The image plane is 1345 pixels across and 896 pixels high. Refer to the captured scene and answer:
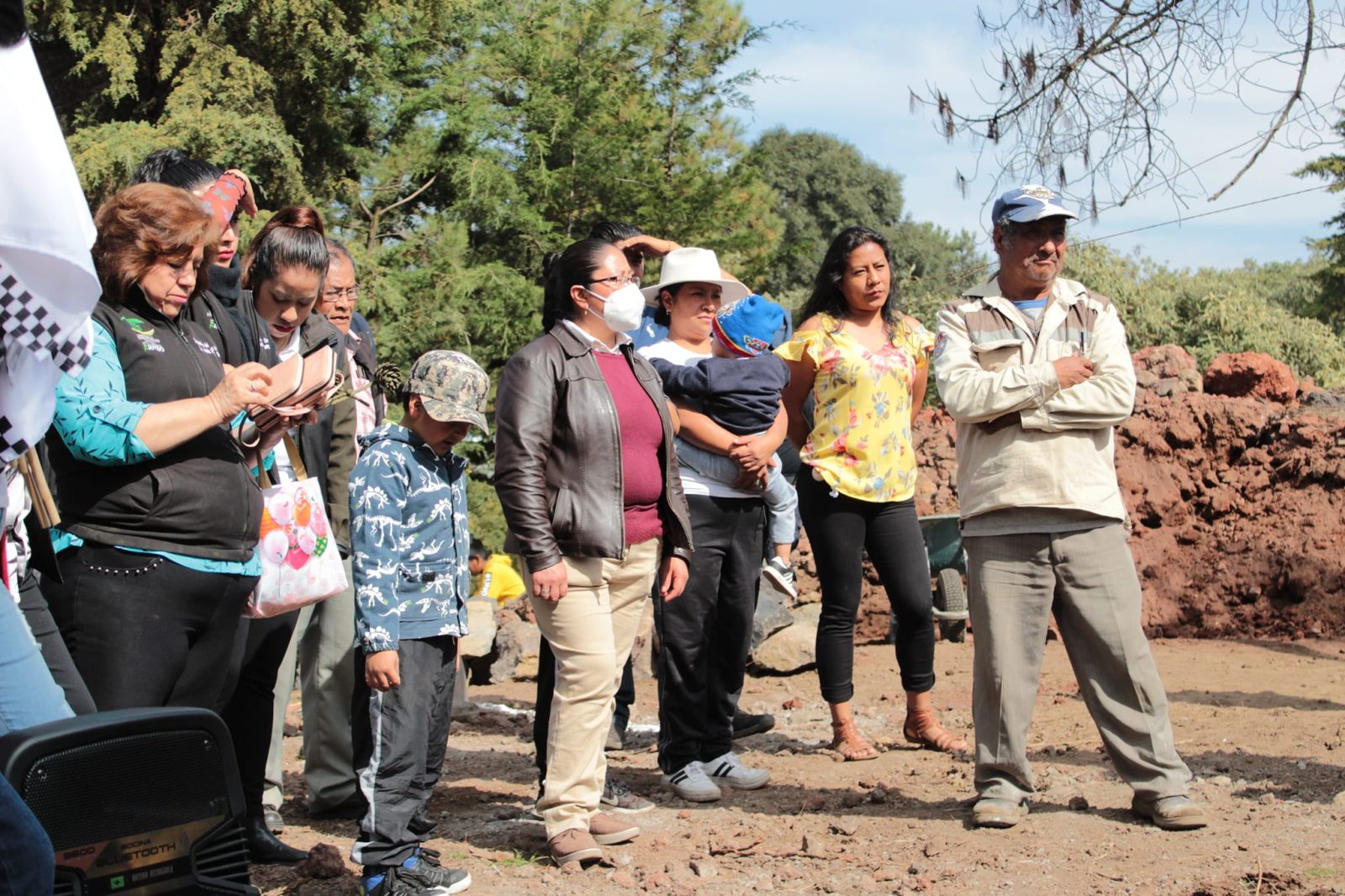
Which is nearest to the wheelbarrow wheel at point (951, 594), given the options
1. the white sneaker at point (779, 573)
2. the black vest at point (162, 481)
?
the white sneaker at point (779, 573)

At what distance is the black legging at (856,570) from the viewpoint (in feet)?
17.9

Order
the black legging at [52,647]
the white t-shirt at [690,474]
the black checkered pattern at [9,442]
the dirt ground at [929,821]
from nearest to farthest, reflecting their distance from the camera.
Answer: the black checkered pattern at [9,442], the black legging at [52,647], the dirt ground at [929,821], the white t-shirt at [690,474]

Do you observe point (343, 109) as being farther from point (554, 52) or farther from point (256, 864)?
point (256, 864)

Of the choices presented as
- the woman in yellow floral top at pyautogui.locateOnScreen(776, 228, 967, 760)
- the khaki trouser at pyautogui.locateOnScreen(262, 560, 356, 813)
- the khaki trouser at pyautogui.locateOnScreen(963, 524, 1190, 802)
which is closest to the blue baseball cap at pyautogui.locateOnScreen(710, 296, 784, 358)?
the woman in yellow floral top at pyautogui.locateOnScreen(776, 228, 967, 760)

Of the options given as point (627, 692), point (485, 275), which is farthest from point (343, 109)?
point (627, 692)

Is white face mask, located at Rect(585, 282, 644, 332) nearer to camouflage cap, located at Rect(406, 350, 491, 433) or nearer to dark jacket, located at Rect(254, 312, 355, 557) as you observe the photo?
camouflage cap, located at Rect(406, 350, 491, 433)

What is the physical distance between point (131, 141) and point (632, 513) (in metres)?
12.2

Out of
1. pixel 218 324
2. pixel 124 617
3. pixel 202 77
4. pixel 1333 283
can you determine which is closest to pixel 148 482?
pixel 124 617

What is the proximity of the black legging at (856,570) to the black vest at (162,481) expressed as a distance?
8.74ft

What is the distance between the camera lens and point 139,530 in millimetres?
3273

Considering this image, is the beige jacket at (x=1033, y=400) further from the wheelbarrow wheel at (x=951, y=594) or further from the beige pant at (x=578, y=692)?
the wheelbarrow wheel at (x=951, y=594)

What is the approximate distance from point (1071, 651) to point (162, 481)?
3.11 m

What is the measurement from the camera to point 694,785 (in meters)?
5.01

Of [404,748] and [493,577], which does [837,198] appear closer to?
[493,577]
